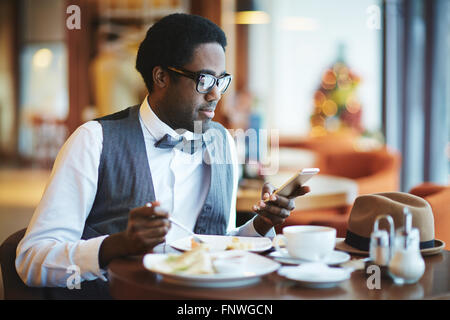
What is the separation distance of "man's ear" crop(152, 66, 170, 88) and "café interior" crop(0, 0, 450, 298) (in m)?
0.67

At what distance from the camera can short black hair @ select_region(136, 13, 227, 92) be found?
1833 mm

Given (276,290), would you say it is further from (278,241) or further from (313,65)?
(313,65)

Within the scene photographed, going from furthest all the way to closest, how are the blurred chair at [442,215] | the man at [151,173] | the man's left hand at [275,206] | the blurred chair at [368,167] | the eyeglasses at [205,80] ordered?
the blurred chair at [368,167] → the blurred chair at [442,215] → the eyeglasses at [205,80] → the man's left hand at [275,206] → the man at [151,173]

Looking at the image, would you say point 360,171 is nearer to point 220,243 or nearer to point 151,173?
point 151,173

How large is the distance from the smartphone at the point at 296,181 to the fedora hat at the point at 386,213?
14cm

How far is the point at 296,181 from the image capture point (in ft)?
5.11

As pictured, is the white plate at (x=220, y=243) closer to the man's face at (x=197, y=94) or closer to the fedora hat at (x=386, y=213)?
the fedora hat at (x=386, y=213)

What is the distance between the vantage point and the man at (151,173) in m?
1.52

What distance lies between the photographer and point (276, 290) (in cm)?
118

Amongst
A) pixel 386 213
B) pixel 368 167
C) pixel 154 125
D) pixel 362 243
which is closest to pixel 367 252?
pixel 362 243

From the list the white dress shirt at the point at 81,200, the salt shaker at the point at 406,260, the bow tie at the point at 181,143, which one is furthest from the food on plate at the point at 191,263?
the bow tie at the point at 181,143

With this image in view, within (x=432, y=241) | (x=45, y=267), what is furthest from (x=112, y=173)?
(x=432, y=241)

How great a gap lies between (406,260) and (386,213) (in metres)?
0.21

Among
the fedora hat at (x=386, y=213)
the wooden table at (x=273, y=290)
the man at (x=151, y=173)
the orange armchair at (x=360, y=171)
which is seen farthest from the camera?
the orange armchair at (x=360, y=171)
